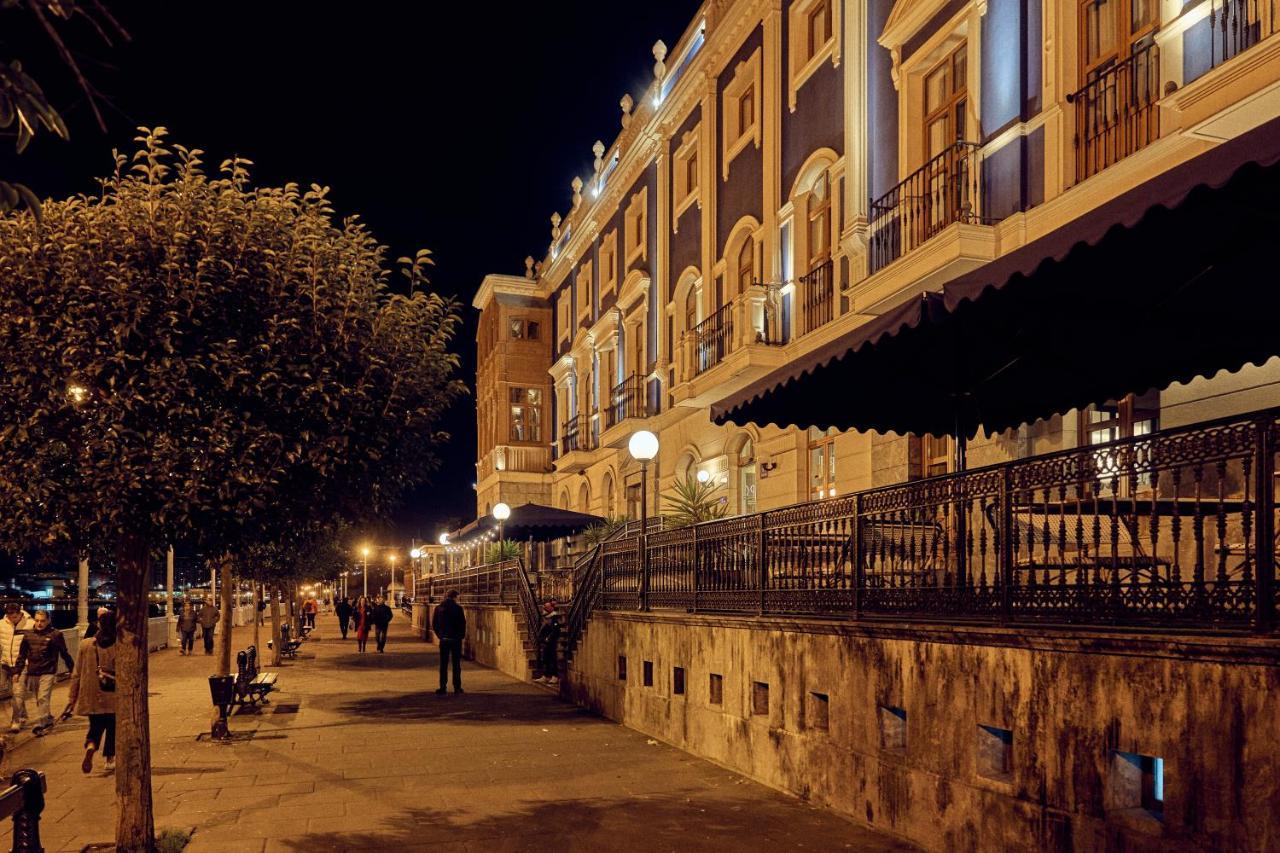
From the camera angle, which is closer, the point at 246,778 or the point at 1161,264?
the point at 1161,264

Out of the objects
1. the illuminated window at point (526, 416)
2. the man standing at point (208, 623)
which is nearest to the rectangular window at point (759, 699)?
the man standing at point (208, 623)

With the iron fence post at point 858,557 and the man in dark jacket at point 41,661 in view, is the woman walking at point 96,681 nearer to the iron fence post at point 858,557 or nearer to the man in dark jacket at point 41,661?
the man in dark jacket at point 41,661

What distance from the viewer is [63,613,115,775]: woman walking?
11117mm

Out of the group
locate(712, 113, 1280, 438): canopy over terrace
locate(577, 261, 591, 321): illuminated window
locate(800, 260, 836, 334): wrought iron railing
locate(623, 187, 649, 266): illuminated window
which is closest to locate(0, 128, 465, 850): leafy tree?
locate(712, 113, 1280, 438): canopy over terrace

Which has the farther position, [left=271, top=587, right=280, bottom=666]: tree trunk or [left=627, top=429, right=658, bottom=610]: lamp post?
[left=271, top=587, right=280, bottom=666]: tree trunk

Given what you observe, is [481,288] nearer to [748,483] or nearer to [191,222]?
[748,483]

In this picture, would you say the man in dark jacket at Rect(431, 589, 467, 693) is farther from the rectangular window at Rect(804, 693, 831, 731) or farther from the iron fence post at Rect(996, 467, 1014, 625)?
the iron fence post at Rect(996, 467, 1014, 625)

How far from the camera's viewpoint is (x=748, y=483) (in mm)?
23219

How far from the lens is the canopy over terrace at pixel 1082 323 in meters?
5.80

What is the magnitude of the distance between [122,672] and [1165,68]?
11.3 meters

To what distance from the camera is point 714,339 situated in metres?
23.5

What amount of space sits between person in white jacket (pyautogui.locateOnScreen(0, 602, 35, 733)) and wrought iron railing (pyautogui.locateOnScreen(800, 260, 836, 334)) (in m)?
12.9

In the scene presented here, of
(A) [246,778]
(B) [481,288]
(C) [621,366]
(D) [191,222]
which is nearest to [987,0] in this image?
(D) [191,222]

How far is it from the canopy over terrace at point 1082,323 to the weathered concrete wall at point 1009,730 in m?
2.15
